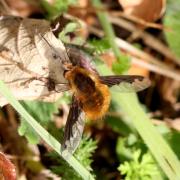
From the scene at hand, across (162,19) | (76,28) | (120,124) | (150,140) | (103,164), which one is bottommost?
(103,164)

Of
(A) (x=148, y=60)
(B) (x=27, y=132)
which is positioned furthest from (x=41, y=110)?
(A) (x=148, y=60)

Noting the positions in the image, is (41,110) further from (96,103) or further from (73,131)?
(73,131)

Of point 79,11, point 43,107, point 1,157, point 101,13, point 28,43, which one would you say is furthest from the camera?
point 79,11

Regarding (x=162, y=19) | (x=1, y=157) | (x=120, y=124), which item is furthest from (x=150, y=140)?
(x=162, y=19)

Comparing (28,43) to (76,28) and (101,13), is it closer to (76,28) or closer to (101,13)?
(76,28)

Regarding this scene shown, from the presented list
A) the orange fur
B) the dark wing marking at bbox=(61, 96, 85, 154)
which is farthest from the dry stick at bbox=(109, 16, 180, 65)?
the dark wing marking at bbox=(61, 96, 85, 154)
